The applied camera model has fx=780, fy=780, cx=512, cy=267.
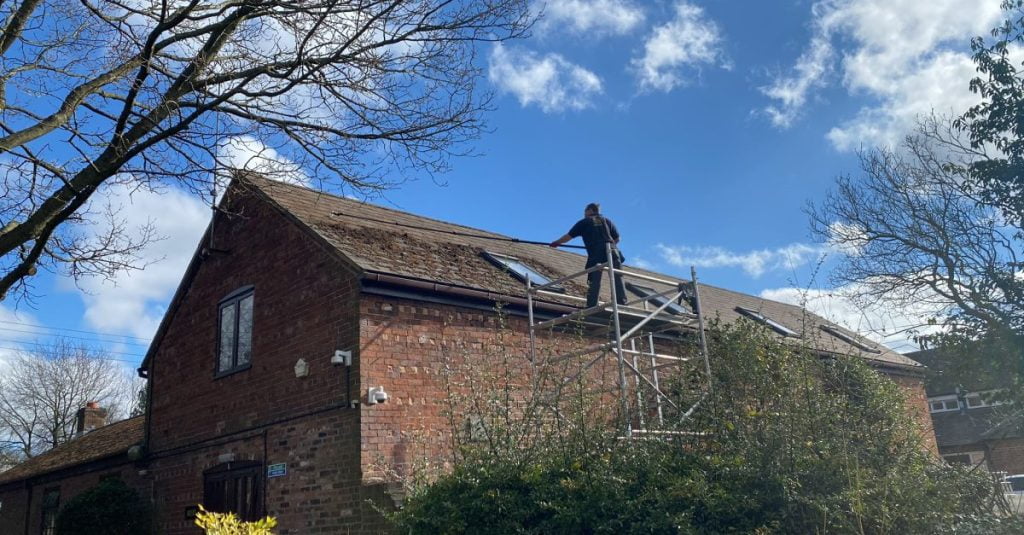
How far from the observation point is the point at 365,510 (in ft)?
30.4

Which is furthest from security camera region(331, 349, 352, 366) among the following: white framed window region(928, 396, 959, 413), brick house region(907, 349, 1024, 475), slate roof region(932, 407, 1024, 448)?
white framed window region(928, 396, 959, 413)

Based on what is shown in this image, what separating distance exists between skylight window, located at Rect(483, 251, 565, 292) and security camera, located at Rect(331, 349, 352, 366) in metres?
3.92

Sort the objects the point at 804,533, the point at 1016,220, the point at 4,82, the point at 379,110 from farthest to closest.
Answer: the point at 1016,220 → the point at 379,110 → the point at 4,82 → the point at 804,533

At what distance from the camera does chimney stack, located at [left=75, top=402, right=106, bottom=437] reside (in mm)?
24234

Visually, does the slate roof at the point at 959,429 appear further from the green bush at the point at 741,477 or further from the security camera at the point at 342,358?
the security camera at the point at 342,358

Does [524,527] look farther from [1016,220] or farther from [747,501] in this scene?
[1016,220]

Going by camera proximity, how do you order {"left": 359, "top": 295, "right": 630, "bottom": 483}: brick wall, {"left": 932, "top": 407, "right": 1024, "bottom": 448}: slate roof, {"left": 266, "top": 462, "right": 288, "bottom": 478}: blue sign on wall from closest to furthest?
{"left": 359, "top": 295, "right": 630, "bottom": 483}: brick wall
{"left": 266, "top": 462, "right": 288, "bottom": 478}: blue sign on wall
{"left": 932, "top": 407, "right": 1024, "bottom": 448}: slate roof

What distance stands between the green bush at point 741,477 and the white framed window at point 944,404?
31663mm

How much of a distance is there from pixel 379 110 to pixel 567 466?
4830 millimetres

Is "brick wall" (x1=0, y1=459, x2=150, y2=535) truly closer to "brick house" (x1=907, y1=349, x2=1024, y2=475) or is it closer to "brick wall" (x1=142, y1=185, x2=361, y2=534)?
"brick wall" (x1=142, y1=185, x2=361, y2=534)

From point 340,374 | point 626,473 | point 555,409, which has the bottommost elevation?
point 626,473

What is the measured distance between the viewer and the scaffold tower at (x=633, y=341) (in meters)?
7.75

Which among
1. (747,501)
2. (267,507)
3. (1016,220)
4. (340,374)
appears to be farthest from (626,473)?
(1016,220)

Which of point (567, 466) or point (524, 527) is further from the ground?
point (567, 466)
